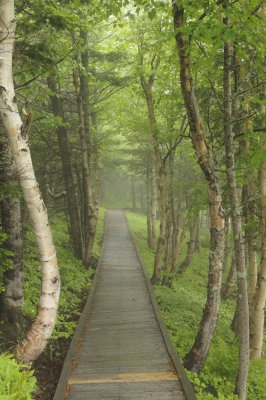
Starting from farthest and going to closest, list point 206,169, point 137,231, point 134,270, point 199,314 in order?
1. point 137,231
2. point 134,270
3. point 199,314
4. point 206,169

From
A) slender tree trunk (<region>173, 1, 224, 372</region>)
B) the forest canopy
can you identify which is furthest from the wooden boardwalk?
slender tree trunk (<region>173, 1, 224, 372</region>)

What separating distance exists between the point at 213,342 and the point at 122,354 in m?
3.74

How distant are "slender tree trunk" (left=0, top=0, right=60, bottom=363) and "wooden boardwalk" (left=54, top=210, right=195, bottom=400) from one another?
0.99 meters

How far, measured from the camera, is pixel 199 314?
10.2m

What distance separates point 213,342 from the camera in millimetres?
8273

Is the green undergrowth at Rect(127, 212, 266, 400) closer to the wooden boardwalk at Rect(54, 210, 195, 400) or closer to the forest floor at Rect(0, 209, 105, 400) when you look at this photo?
the wooden boardwalk at Rect(54, 210, 195, 400)

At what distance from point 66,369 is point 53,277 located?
197cm

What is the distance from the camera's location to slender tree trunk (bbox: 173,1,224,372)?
215 inches

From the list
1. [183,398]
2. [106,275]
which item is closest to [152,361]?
[183,398]

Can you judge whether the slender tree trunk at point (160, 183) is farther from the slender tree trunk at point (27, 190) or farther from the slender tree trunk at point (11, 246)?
the slender tree trunk at point (27, 190)

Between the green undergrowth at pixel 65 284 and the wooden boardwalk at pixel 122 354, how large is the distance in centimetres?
45

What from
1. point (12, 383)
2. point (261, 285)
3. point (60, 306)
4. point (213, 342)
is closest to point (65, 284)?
point (60, 306)

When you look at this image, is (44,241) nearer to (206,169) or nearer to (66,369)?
(66,369)

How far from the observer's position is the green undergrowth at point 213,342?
5.99 metres
